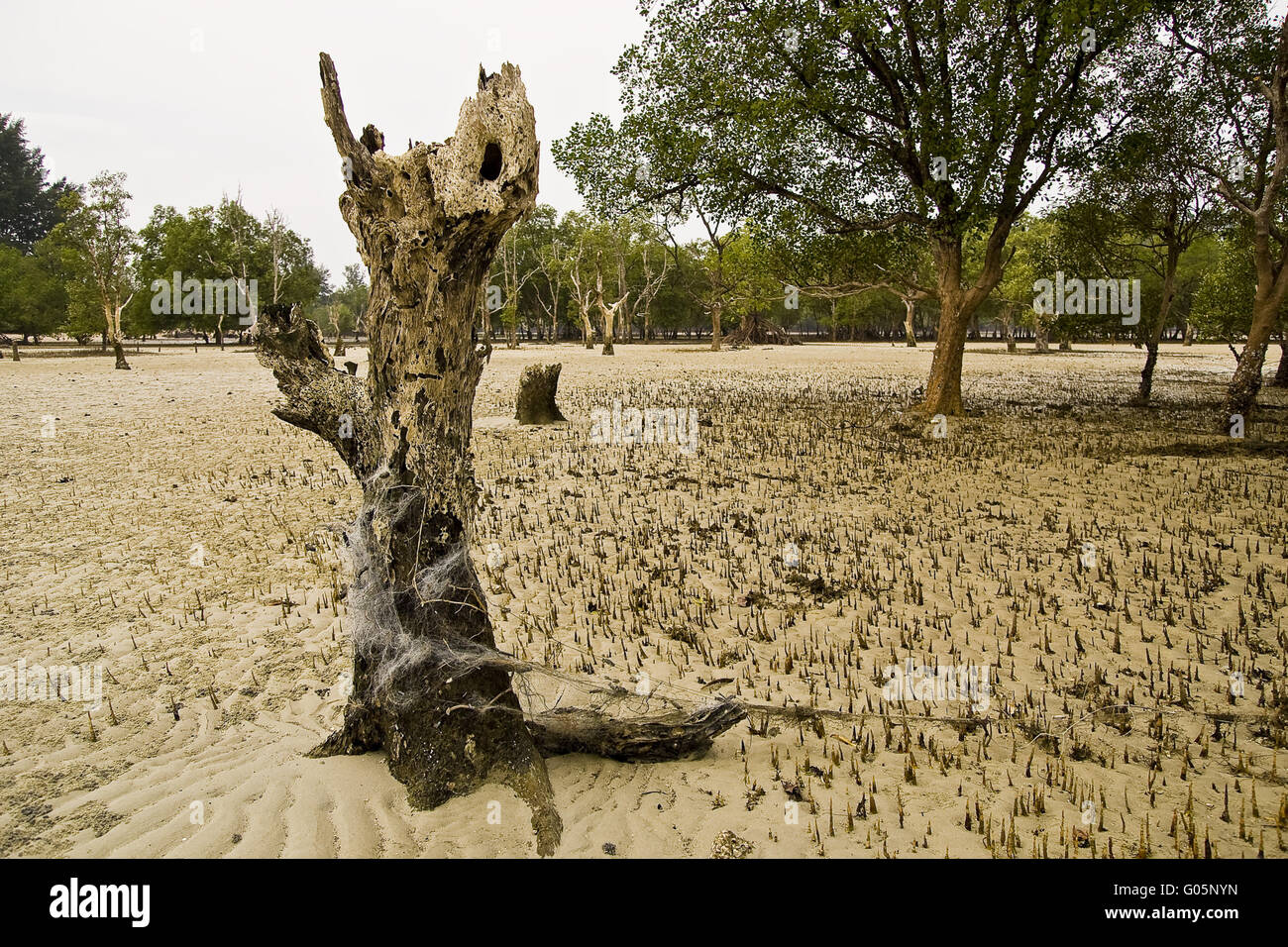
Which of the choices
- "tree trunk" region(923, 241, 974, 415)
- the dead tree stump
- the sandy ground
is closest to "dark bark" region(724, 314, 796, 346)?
"tree trunk" region(923, 241, 974, 415)

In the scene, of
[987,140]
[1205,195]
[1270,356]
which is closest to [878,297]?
[1270,356]

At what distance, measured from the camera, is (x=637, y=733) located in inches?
164

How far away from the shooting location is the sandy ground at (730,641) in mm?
3584

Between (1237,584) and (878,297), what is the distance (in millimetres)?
72647

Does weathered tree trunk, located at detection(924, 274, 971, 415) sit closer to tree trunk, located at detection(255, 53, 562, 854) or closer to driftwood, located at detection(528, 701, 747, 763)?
driftwood, located at detection(528, 701, 747, 763)

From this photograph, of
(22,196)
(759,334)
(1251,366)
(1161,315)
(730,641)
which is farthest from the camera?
(22,196)

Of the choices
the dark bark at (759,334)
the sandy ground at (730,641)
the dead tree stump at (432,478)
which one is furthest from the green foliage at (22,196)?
the dead tree stump at (432,478)

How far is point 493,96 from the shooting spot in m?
3.84

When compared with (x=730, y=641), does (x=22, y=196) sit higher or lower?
higher

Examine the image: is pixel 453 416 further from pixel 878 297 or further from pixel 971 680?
pixel 878 297

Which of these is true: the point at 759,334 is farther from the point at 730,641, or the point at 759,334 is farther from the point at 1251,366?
the point at 730,641

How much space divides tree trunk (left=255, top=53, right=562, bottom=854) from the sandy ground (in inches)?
12.6

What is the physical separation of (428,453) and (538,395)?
38.3 ft

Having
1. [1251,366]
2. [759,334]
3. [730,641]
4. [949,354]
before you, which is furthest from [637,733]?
[759,334]
